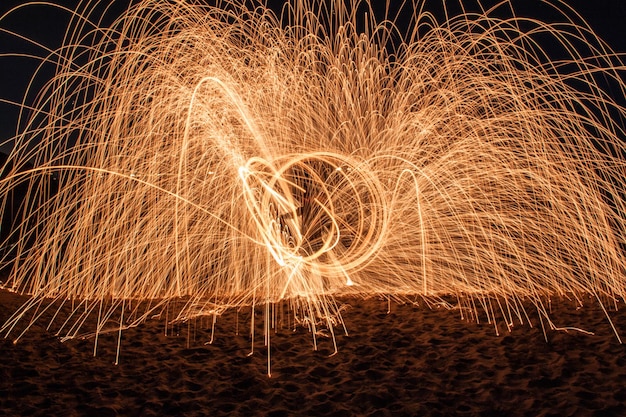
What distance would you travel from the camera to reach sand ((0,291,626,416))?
13.9 feet

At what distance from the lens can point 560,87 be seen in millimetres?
7133

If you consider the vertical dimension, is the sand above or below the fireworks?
below

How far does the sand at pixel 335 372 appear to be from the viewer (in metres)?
4.23

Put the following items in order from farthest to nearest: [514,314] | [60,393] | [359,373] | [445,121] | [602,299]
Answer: [445,121] → [602,299] → [514,314] → [359,373] → [60,393]

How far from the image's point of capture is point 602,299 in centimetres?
707

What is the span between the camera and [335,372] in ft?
16.3

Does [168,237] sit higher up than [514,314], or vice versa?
[168,237]

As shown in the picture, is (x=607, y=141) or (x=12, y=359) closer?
(x=12, y=359)

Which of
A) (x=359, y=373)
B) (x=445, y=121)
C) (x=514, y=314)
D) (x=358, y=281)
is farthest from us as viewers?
(x=358, y=281)

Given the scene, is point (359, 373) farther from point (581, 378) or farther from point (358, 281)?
point (358, 281)

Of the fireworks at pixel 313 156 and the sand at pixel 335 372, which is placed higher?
the fireworks at pixel 313 156

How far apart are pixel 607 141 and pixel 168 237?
6574 mm

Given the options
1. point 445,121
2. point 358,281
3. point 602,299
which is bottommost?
point 602,299

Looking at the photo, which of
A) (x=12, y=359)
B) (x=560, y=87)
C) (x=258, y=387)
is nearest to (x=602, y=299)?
(x=560, y=87)
